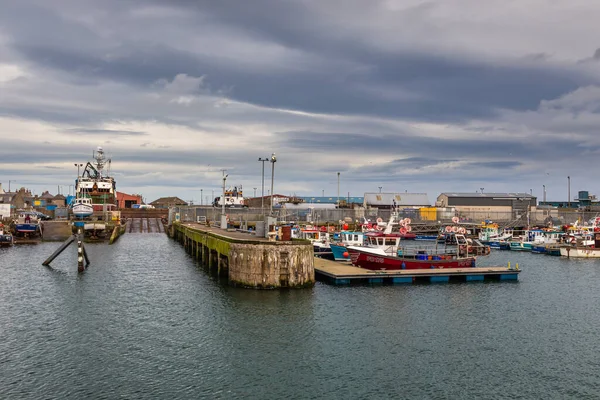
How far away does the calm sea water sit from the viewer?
21.9 meters

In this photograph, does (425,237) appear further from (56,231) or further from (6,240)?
(6,240)

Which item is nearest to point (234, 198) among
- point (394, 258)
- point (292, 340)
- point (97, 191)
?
point (97, 191)

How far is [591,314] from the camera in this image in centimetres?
3644

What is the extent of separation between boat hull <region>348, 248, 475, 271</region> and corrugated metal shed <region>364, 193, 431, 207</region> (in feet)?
326

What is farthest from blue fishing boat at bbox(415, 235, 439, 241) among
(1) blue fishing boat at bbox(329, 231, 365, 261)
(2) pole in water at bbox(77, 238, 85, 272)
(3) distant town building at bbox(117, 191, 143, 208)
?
(3) distant town building at bbox(117, 191, 143, 208)

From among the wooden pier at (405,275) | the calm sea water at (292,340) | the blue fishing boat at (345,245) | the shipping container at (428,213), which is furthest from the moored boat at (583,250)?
the shipping container at (428,213)

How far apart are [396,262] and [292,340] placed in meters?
24.5

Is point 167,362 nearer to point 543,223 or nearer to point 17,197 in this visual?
point 543,223

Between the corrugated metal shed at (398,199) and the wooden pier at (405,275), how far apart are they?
101m

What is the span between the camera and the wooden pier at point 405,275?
4603cm

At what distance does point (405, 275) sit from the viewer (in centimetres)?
4712

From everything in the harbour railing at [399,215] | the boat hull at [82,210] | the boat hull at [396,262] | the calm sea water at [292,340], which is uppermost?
the boat hull at [82,210]

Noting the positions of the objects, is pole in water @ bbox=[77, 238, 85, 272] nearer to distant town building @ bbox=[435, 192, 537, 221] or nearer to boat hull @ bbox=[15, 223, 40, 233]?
boat hull @ bbox=[15, 223, 40, 233]

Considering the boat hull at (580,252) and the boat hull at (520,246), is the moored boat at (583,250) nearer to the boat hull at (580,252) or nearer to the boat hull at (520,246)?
the boat hull at (580,252)
